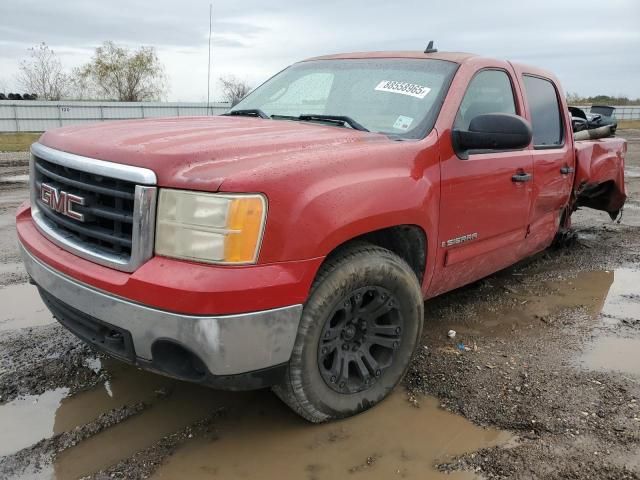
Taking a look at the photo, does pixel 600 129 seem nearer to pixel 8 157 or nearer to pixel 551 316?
pixel 551 316

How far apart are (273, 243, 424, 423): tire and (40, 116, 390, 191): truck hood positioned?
554 millimetres

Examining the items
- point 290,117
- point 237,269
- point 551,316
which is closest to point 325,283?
point 237,269

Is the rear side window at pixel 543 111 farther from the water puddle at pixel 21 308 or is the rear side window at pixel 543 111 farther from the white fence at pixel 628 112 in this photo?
the white fence at pixel 628 112

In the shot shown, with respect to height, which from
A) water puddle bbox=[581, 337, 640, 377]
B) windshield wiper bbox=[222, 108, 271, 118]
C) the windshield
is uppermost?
Result: the windshield

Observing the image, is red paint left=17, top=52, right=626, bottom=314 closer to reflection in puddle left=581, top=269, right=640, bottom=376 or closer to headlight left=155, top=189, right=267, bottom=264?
headlight left=155, top=189, right=267, bottom=264

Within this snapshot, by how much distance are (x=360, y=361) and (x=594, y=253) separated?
14.0 feet

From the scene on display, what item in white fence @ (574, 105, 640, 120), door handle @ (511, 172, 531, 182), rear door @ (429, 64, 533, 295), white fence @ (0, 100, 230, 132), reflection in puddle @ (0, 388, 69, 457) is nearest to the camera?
reflection in puddle @ (0, 388, 69, 457)

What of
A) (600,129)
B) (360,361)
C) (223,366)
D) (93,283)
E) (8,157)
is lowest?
(8,157)

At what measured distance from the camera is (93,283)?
7.69 ft

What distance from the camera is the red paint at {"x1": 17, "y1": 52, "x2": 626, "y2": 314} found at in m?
2.17

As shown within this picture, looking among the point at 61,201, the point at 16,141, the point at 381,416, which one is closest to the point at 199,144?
the point at 61,201

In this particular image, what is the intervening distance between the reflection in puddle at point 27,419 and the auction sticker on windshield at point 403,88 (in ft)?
8.11

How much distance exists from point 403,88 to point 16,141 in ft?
70.3

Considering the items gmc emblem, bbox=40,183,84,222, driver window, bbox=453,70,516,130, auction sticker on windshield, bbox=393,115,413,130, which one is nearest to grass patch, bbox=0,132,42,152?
gmc emblem, bbox=40,183,84,222
